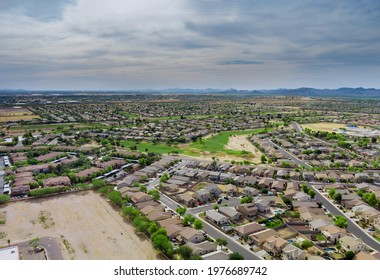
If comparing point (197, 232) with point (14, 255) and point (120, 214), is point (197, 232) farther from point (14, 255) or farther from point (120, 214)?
point (14, 255)

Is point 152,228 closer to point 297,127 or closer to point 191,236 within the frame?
point 191,236

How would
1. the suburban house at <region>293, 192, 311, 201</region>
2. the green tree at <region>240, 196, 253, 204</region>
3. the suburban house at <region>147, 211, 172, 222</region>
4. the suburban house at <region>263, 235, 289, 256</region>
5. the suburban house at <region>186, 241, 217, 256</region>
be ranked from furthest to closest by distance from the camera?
the suburban house at <region>293, 192, 311, 201</region> < the green tree at <region>240, 196, 253, 204</region> < the suburban house at <region>147, 211, 172, 222</region> < the suburban house at <region>263, 235, 289, 256</region> < the suburban house at <region>186, 241, 217, 256</region>

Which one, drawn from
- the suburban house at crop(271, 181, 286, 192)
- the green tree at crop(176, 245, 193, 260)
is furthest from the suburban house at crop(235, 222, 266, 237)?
the suburban house at crop(271, 181, 286, 192)

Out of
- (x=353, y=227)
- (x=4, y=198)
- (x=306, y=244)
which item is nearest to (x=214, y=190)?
(x=306, y=244)

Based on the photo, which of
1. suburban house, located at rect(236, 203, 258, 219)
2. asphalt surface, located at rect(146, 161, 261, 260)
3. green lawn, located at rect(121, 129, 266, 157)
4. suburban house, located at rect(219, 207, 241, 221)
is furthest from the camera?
green lawn, located at rect(121, 129, 266, 157)

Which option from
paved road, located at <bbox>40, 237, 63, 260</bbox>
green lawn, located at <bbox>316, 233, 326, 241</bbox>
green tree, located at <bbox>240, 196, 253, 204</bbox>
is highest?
green tree, located at <bbox>240, 196, 253, 204</bbox>

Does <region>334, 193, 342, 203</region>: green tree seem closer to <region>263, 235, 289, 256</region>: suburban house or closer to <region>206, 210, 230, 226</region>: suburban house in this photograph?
<region>263, 235, 289, 256</region>: suburban house
